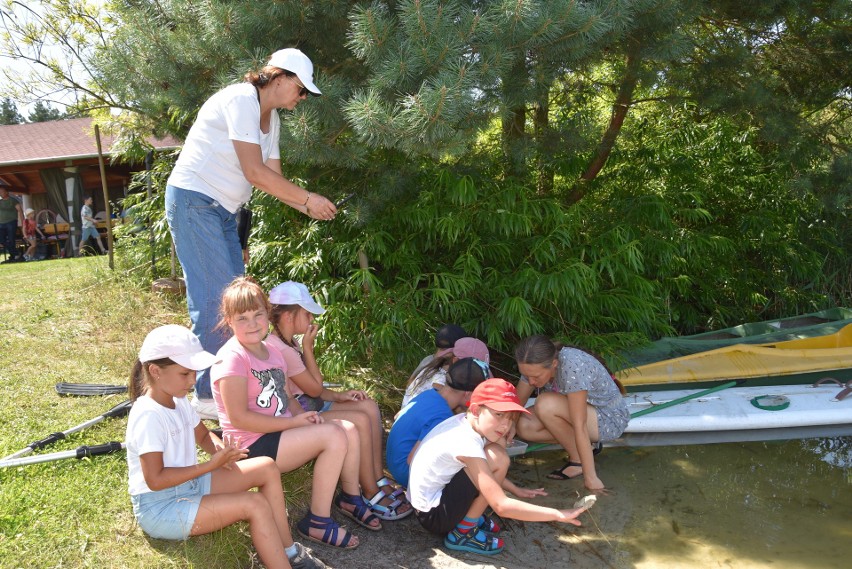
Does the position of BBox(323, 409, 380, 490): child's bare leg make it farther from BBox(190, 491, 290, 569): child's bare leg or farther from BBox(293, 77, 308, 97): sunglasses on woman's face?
BBox(293, 77, 308, 97): sunglasses on woman's face

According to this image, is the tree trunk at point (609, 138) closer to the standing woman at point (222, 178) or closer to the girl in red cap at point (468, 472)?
the standing woman at point (222, 178)

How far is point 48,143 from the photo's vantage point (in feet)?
47.4

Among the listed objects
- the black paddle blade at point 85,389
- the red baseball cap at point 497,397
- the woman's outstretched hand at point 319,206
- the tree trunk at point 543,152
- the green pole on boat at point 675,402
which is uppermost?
the tree trunk at point 543,152

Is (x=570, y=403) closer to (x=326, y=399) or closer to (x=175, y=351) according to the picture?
(x=326, y=399)

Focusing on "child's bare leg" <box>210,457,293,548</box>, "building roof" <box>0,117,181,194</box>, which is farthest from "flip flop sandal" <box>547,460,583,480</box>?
"building roof" <box>0,117,181,194</box>

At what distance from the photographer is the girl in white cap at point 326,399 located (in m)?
3.12

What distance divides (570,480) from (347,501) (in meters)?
1.26

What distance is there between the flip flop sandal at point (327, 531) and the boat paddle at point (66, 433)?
3.62 feet

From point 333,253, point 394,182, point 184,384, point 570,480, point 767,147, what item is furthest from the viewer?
point 767,147

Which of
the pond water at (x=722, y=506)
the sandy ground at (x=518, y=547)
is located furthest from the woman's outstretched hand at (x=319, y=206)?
the pond water at (x=722, y=506)

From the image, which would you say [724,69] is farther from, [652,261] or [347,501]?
[347,501]

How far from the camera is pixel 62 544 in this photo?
2521mm

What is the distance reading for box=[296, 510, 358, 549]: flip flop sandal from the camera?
9.13ft

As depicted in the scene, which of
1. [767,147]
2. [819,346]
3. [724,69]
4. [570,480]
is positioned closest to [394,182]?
[570,480]
